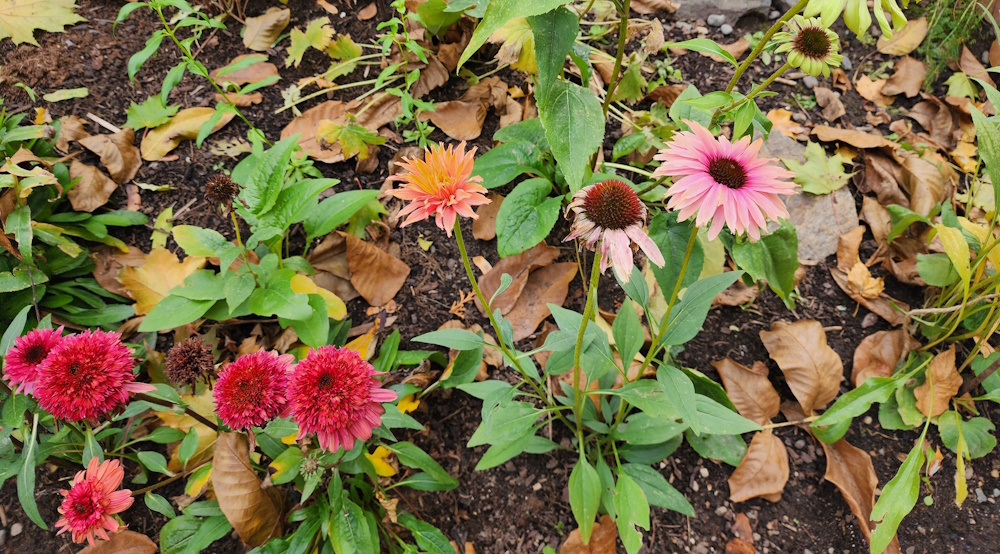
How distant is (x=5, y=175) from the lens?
6.02ft

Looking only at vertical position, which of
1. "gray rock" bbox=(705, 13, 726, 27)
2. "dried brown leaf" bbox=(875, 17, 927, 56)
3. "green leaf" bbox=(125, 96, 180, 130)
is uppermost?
"gray rock" bbox=(705, 13, 726, 27)

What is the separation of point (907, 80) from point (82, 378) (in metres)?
3.12

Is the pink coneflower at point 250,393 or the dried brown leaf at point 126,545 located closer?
the pink coneflower at point 250,393

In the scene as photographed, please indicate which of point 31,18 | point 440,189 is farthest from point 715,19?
point 31,18

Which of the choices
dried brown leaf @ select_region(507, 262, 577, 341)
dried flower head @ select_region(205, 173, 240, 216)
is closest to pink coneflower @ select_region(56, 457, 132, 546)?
dried flower head @ select_region(205, 173, 240, 216)

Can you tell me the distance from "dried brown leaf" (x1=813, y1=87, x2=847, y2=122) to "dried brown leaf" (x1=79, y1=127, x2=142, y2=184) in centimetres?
279

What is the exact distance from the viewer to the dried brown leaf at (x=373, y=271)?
6.70ft

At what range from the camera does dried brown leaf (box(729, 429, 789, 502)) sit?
1.74 metres

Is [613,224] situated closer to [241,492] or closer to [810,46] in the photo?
[810,46]

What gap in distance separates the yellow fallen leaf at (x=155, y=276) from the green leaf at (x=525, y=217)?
110cm

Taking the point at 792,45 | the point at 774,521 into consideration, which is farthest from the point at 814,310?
the point at 792,45

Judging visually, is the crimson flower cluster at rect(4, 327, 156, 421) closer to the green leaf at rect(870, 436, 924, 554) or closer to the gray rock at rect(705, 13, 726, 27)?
the green leaf at rect(870, 436, 924, 554)

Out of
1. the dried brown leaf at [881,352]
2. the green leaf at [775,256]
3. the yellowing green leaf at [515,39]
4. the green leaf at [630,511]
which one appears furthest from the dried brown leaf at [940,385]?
the yellowing green leaf at [515,39]

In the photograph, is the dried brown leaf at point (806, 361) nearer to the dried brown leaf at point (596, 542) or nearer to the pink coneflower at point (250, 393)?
the dried brown leaf at point (596, 542)
